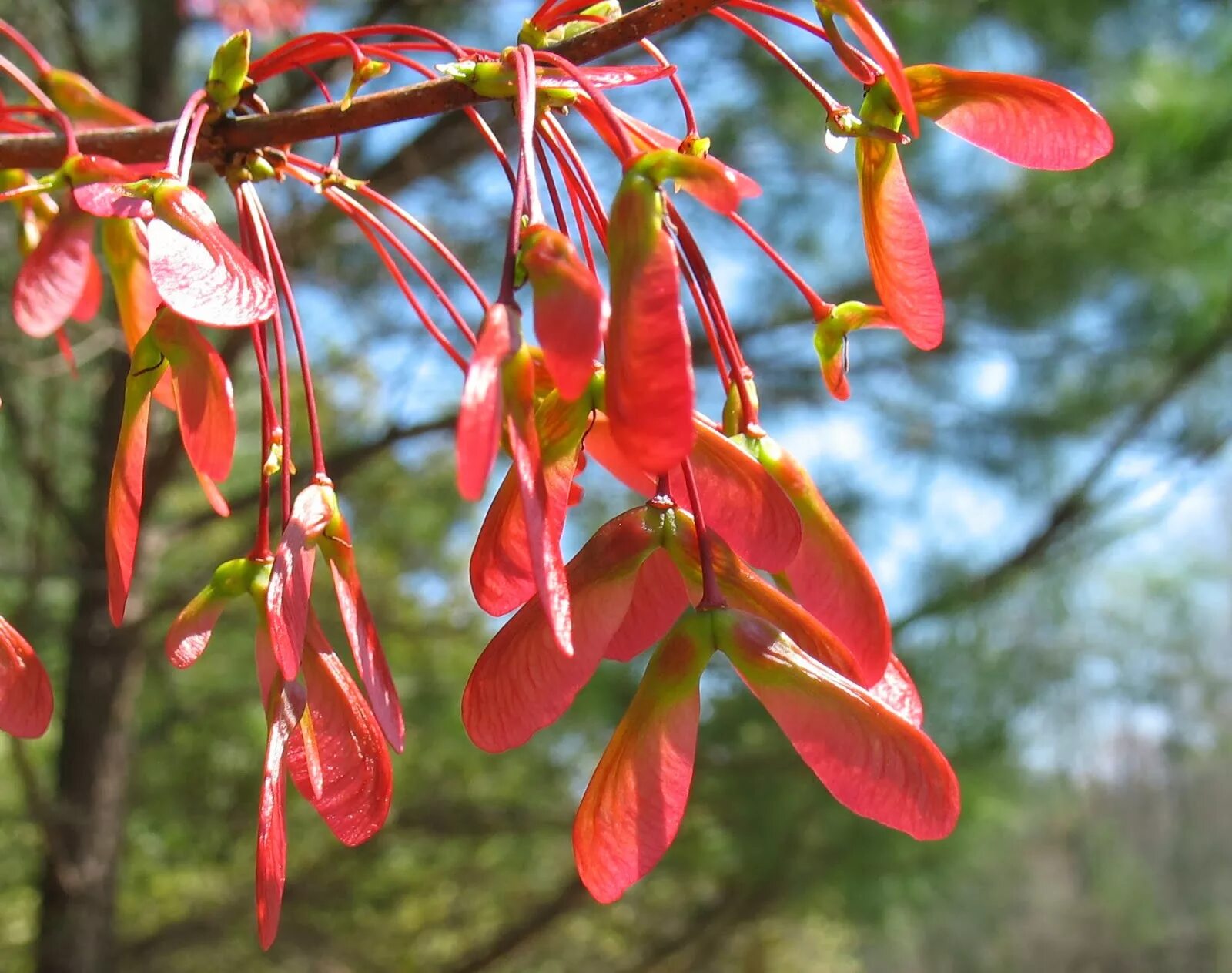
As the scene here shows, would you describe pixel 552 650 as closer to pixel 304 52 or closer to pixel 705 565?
pixel 705 565

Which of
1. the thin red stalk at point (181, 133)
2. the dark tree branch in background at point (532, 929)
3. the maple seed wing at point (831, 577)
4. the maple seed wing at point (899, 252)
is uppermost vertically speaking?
the thin red stalk at point (181, 133)

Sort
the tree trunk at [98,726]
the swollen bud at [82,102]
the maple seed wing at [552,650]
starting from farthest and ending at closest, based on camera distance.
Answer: the tree trunk at [98,726], the swollen bud at [82,102], the maple seed wing at [552,650]

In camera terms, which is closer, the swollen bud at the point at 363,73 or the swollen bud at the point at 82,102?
the swollen bud at the point at 363,73

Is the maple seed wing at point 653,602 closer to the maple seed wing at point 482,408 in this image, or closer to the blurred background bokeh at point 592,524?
the maple seed wing at point 482,408

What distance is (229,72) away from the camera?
49 centimetres

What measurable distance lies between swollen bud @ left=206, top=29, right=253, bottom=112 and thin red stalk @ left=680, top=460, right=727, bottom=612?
0.25 meters

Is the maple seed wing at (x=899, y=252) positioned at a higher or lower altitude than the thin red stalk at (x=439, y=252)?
higher

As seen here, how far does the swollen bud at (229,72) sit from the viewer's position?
48 cm

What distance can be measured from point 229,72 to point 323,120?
5 centimetres

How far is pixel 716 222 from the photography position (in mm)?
2801

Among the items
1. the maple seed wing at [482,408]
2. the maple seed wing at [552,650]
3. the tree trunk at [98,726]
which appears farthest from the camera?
the tree trunk at [98,726]

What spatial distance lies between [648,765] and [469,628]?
8.75 ft

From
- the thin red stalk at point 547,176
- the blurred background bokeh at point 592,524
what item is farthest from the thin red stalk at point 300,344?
the blurred background bokeh at point 592,524

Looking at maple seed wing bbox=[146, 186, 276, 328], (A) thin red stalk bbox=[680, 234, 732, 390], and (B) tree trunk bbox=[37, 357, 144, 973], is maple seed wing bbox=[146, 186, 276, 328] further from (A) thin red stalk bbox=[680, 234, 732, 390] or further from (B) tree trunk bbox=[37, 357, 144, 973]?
(B) tree trunk bbox=[37, 357, 144, 973]
